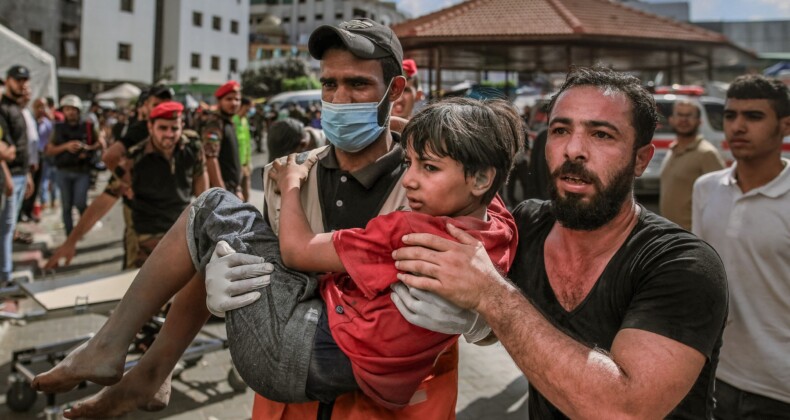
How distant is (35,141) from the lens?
8086mm

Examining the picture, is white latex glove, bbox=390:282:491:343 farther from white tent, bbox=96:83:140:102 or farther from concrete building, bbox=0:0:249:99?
concrete building, bbox=0:0:249:99

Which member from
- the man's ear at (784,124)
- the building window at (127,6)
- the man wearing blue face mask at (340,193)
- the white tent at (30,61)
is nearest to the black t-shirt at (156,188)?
the man wearing blue face mask at (340,193)

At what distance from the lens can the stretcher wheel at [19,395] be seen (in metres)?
4.06

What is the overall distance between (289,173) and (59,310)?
249 cm

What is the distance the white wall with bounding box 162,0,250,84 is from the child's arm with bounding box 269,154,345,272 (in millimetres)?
46935

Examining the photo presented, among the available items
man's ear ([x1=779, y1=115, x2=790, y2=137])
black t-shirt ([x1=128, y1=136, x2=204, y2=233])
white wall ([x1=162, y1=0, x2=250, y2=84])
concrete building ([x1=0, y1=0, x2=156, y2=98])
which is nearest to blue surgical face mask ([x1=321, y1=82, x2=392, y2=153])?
man's ear ([x1=779, y1=115, x2=790, y2=137])

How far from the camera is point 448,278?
161 cm

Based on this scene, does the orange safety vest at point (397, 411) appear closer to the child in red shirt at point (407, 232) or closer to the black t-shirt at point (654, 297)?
the child in red shirt at point (407, 232)

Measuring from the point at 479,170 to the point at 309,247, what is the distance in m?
0.57

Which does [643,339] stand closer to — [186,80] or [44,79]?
[44,79]

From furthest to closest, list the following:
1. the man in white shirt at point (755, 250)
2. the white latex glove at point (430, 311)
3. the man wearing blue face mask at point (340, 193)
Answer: the man in white shirt at point (755, 250) → the man wearing blue face mask at point (340, 193) → the white latex glove at point (430, 311)

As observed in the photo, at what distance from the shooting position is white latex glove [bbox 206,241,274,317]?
73.7 inches

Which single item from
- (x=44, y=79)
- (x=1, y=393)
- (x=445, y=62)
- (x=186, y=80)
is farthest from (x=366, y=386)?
(x=186, y=80)

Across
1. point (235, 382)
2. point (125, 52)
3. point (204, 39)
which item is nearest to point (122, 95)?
point (125, 52)
